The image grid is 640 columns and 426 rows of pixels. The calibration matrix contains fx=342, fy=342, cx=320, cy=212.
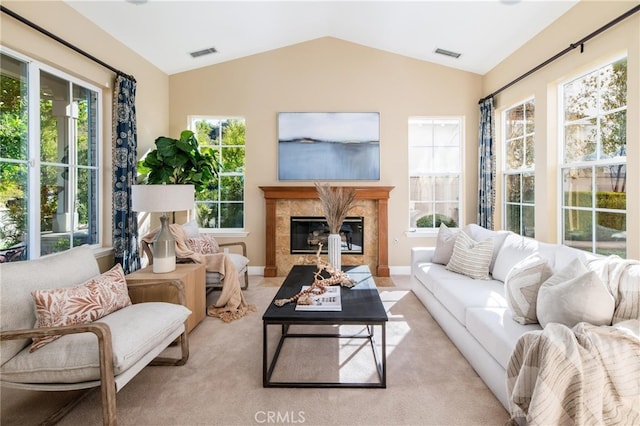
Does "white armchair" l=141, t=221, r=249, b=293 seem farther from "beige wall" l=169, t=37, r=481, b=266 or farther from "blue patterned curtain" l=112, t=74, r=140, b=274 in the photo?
"beige wall" l=169, t=37, r=481, b=266

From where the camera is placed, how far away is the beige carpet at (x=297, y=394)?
182 cm

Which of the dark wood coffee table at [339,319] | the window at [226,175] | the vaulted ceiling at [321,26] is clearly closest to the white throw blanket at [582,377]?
the dark wood coffee table at [339,319]

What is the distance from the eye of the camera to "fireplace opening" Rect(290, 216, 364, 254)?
5.03 metres

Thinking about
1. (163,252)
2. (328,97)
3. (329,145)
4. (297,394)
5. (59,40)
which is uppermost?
(328,97)

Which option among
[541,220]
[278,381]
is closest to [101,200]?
[278,381]

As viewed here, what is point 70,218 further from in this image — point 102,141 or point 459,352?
point 459,352

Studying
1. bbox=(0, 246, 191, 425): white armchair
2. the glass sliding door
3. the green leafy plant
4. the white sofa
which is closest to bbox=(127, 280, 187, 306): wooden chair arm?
bbox=(0, 246, 191, 425): white armchair

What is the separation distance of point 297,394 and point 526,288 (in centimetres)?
151

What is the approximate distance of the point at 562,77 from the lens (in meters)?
3.35

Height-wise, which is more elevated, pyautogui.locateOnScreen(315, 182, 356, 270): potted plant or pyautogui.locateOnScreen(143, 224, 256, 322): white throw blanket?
pyautogui.locateOnScreen(315, 182, 356, 270): potted plant

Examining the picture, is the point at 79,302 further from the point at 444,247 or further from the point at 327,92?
the point at 327,92

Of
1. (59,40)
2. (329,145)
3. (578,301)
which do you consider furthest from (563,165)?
(59,40)

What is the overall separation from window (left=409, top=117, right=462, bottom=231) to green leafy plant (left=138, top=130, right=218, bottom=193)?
2987mm

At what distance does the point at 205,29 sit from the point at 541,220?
4.37 metres
